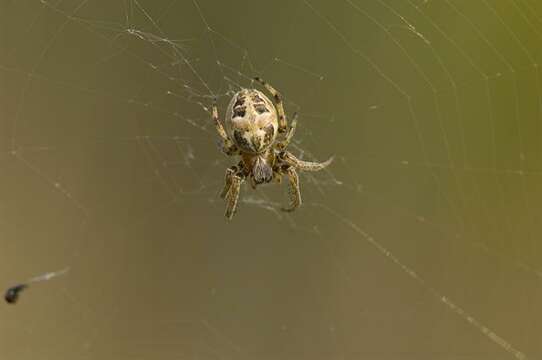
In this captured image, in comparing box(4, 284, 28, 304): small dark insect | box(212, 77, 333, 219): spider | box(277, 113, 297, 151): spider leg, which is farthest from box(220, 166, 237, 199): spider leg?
box(4, 284, 28, 304): small dark insect

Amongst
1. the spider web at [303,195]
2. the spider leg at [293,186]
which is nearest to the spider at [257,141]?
the spider leg at [293,186]

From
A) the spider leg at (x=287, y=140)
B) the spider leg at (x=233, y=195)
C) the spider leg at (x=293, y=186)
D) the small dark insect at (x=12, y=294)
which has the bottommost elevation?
the small dark insect at (x=12, y=294)

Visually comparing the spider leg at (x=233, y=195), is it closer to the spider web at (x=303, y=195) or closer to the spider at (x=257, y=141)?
the spider at (x=257, y=141)

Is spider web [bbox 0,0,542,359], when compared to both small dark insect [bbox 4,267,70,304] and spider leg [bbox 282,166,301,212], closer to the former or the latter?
small dark insect [bbox 4,267,70,304]

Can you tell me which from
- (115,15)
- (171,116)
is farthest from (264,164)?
(115,15)

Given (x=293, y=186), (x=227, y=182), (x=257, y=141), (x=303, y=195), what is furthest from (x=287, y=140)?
(x=303, y=195)

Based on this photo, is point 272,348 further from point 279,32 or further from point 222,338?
point 279,32
